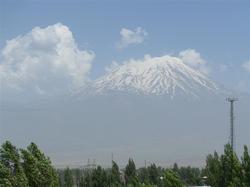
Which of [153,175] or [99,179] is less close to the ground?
[153,175]

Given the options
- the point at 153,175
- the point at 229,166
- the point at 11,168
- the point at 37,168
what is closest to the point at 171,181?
the point at 229,166

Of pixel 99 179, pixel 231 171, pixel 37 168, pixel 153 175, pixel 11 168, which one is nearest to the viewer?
pixel 11 168

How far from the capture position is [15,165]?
3725 centimetres

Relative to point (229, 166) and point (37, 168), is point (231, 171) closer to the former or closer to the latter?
point (229, 166)

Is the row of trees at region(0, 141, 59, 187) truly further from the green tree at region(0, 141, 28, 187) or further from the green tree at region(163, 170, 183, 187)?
the green tree at region(163, 170, 183, 187)

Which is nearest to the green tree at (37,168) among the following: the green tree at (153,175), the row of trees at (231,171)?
the row of trees at (231,171)

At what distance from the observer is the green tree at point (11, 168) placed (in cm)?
3634

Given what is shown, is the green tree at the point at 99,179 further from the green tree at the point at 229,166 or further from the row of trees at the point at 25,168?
the row of trees at the point at 25,168

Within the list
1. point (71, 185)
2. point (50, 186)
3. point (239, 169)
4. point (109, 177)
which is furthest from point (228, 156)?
point (71, 185)

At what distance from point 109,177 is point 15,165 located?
4710 centimetres

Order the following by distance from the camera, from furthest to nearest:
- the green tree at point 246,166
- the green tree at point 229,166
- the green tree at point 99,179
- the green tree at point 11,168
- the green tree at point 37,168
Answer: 1. the green tree at point 99,179
2. the green tree at point 229,166
3. the green tree at point 246,166
4. the green tree at point 37,168
5. the green tree at point 11,168

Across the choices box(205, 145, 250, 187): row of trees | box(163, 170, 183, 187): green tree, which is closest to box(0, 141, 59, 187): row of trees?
box(163, 170, 183, 187): green tree

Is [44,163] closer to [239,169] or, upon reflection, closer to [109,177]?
[239,169]

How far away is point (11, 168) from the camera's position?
37.2m
